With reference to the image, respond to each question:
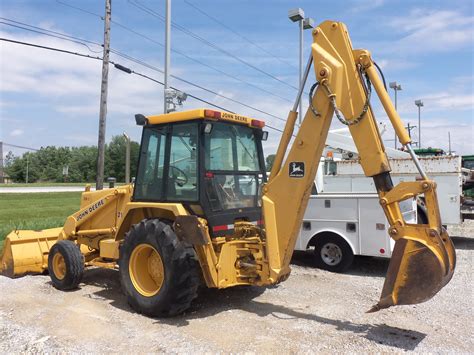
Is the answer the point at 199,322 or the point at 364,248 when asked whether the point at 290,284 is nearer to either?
the point at 364,248

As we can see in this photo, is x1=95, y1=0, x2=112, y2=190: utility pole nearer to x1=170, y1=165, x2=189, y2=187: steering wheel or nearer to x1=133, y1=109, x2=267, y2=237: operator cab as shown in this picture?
x1=133, y1=109, x2=267, y2=237: operator cab

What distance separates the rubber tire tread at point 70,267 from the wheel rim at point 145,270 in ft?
4.52

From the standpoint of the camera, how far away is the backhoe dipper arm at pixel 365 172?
4.34 metres

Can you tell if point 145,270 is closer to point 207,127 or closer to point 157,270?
point 157,270

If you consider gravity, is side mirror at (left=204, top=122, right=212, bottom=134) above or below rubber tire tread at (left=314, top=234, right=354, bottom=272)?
above

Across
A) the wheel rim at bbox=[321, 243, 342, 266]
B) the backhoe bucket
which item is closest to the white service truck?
the wheel rim at bbox=[321, 243, 342, 266]

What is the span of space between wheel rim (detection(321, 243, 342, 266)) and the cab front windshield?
111 inches

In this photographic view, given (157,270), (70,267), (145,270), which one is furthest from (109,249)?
(157,270)

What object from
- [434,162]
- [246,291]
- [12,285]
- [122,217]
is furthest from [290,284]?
[434,162]

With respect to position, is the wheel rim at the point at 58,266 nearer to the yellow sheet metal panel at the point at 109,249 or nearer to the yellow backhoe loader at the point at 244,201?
the yellow backhoe loader at the point at 244,201

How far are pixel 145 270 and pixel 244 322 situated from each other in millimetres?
1500

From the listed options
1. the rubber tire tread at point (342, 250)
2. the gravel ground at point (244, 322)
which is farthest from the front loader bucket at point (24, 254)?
the rubber tire tread at point (342, 250)

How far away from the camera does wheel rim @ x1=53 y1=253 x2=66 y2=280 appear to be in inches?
273

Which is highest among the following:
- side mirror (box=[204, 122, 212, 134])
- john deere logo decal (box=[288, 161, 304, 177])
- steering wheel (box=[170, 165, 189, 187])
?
side mirror (box=[204, 122, 212, 134])
